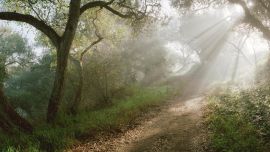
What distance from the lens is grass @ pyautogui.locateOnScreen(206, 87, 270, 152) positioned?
31.9 ft

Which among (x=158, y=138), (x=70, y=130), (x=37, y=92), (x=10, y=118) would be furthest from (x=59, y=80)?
(x=37, y=92)

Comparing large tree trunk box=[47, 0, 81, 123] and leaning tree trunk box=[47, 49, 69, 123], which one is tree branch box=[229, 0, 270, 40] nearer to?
large tree trunk box=[47, 0, 81, 123]

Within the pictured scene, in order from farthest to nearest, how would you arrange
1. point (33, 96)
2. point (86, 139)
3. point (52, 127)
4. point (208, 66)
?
point (208, 66), point (33, 96), point (52, 127), point (86, 139)

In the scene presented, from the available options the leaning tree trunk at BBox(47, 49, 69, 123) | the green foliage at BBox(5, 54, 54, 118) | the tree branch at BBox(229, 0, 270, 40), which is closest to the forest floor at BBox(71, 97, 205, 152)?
the leaning tree trunk at BBox(47, 49, 69, 123)

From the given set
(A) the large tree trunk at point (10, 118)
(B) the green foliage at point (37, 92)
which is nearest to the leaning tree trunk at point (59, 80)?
(A) the large tree trunk at point (10, 118)

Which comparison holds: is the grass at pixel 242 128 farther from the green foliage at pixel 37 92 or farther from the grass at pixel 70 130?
the green foliage at pixel 37 92

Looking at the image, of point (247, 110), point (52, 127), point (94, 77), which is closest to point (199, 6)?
point (94, 77)

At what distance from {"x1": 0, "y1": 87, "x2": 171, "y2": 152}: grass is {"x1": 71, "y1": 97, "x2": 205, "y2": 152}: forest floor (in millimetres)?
570

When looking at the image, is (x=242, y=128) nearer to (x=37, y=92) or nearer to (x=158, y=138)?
(x=158, y=138)

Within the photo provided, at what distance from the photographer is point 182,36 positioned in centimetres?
7888

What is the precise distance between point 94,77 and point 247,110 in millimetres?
10151

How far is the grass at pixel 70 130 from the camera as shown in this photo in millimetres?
11828

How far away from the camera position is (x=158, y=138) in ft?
43.0

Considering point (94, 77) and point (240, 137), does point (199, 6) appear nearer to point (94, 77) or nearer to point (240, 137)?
point (94, 77)
